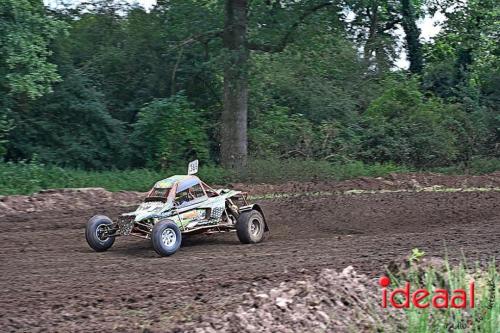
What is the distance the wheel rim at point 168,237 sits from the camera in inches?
566

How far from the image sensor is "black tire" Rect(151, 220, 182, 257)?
46.5 ft

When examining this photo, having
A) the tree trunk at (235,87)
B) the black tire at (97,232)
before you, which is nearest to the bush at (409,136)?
the tree trunk at (235,87)

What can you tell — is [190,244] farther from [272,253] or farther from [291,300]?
[291,300]

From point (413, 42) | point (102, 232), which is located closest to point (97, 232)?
point (102, 232)

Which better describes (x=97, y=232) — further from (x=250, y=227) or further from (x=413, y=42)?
(x=413, y=42)

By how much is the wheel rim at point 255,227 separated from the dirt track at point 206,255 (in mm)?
257

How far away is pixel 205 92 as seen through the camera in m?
32.4

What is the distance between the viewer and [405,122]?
32.6 m

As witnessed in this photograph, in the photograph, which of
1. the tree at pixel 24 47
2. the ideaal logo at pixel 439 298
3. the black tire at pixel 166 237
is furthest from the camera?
the tree at pixel 24 47

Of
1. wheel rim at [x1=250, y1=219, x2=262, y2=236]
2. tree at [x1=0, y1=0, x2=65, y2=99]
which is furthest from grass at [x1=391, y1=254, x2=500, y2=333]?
tree at [x1=0, y1=0, x2=65, y2=99]

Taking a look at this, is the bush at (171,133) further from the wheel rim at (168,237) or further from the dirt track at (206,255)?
the wheel rim at (168,237)

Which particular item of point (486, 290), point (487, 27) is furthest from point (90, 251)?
point (487, 27)

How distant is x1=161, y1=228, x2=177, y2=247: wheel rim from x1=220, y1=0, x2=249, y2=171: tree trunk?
13511 millimetres

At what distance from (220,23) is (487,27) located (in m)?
14.4
